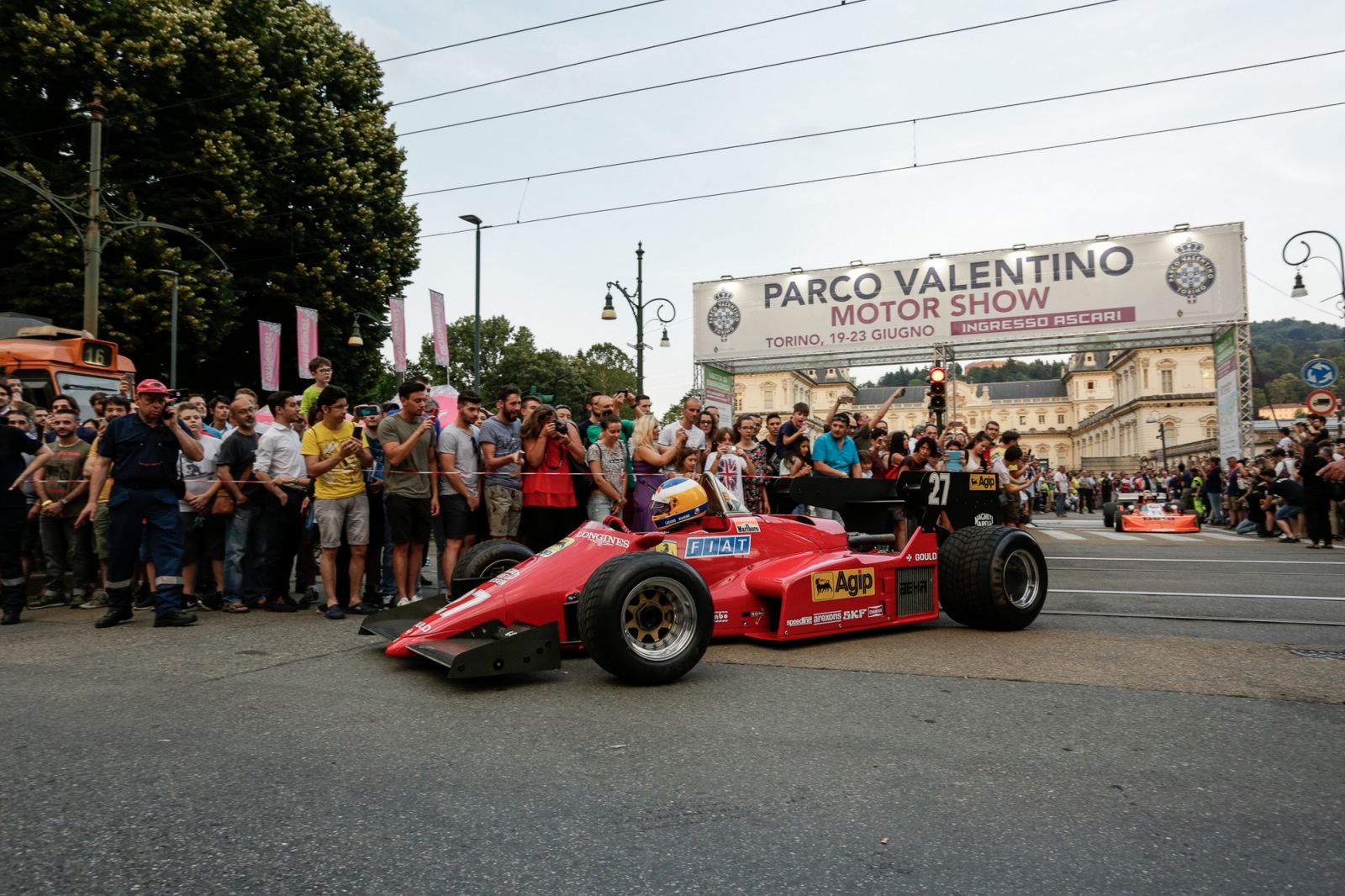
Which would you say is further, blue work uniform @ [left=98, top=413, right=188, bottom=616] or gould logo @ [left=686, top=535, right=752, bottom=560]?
blue work uniform @ [left=98, top=413, right=188, bottom=616]

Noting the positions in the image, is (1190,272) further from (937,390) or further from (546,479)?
(546,479)

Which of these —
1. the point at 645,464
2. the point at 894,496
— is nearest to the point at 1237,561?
the point at 894,496

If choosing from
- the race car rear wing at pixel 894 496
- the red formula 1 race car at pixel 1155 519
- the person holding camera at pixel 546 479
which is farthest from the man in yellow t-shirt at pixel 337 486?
the red formula 1 race car at pixel 1155 519

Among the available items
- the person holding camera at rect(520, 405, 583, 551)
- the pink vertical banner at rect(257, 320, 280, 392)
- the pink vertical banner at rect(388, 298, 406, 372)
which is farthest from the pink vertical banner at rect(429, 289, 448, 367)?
the person holding camera at rect(520, 405, 583, 551)

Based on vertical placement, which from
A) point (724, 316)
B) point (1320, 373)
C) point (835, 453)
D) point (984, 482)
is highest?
point (724, 316)

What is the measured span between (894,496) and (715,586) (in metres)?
2.30

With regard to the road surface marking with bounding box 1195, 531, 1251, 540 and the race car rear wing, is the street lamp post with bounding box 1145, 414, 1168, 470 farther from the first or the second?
the race car rear wing

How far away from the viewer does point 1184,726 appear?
3.98m

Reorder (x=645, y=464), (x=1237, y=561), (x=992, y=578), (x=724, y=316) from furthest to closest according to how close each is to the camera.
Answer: (x=724, y=316), (x=1237, y=561), (x=645, y=464), (x=992, y=578)

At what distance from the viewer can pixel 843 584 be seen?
6.14 meters

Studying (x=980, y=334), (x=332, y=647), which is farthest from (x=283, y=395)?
(x=980, y=334)

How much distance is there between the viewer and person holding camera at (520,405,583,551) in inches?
320

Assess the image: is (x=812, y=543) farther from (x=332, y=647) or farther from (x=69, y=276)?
(x=69, y=276)

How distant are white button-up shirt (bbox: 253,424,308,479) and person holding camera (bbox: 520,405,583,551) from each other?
1.97m
